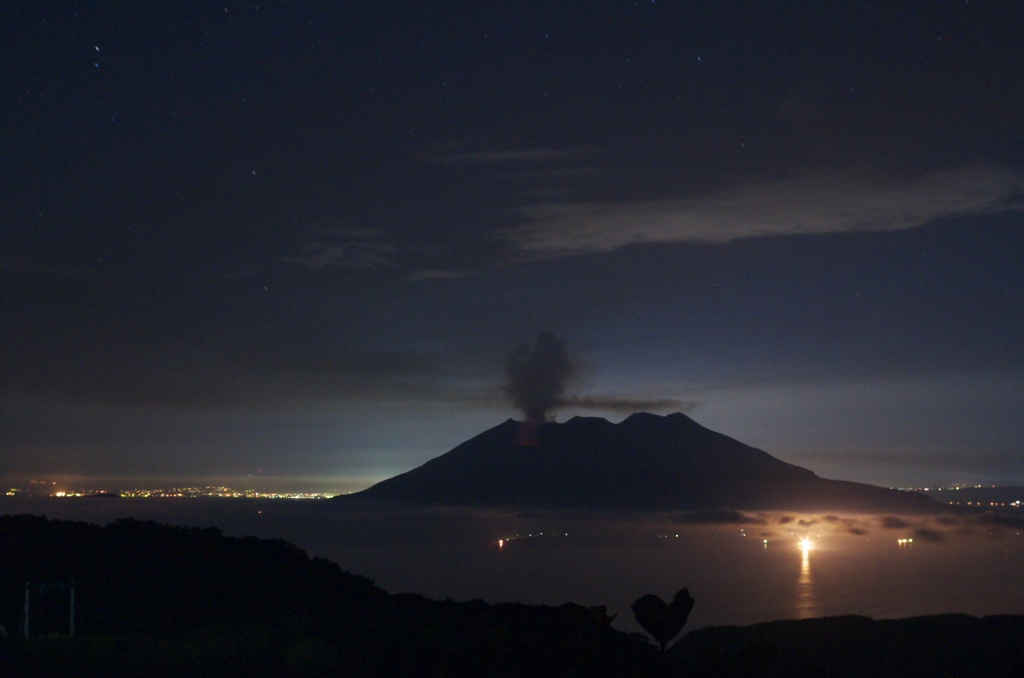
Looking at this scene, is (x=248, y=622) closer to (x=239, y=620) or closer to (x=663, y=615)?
(x=239, y=620)

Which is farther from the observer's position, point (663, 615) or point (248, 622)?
point (663, 615)

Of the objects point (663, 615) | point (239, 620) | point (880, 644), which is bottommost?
point (880, 644)

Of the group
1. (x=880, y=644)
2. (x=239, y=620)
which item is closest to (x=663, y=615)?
(x=239, y=620)

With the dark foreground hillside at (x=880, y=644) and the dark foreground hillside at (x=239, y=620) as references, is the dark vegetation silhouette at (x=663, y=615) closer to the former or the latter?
the dark foreground hillside at (x=239, y=620)

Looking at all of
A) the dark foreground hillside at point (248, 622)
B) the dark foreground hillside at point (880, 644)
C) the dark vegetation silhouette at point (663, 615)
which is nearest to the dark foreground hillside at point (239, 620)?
the dark foreground hillside at point (248, 622)

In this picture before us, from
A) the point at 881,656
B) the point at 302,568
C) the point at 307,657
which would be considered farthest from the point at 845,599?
the point at 307,657

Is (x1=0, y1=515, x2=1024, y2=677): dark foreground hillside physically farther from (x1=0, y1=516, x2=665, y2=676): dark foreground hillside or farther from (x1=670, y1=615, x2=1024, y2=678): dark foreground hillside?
(x1=670, y1=615, x2=1024, y2=678): dark foreground hillside

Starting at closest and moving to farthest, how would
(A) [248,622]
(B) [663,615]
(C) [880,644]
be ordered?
(A) [248,622], (B) [663,615], (C) [880,644]

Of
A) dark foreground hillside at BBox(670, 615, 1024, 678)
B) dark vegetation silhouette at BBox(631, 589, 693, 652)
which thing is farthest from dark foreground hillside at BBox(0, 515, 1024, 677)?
Result: dark foreground hillside at BBox(670, 615, 1024, 678)

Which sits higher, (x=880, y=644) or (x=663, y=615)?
(x=663, y=615)

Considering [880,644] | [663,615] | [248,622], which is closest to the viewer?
[248,622]
